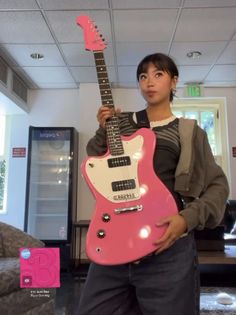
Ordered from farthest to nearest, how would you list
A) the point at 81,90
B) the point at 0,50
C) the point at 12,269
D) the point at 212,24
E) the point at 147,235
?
the point at 81,90
the point at 0,50
the point at 212,24
the point at 12,269
the point at 147,235

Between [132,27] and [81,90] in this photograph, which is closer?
[132,27]

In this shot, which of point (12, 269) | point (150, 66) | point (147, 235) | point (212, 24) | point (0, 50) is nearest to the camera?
point (147, 235)

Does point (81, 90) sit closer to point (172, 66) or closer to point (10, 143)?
point (10, 143)

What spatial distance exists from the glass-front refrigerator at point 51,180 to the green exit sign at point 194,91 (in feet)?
5.46

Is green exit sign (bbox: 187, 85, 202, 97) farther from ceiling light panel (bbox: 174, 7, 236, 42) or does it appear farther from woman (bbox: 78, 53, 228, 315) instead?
woman (bbox: 78, 53, 228, 315)

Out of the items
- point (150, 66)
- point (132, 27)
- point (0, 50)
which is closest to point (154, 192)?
point (150, 66)

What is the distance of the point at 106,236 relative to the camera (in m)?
0.81

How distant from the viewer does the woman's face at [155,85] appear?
95cm

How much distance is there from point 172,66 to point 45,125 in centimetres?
369

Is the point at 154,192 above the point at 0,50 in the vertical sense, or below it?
below

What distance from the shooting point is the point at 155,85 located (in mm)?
946

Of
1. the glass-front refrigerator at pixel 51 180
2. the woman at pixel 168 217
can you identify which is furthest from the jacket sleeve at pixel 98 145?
the glass-front refrigerator at pixel 51 180

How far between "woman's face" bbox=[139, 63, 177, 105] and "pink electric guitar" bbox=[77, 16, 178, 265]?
0.41 ft
